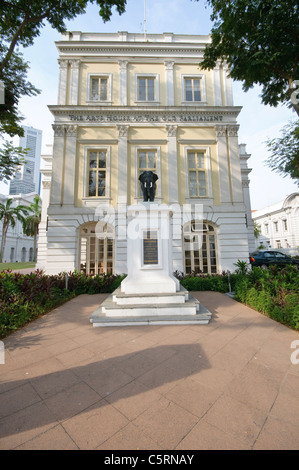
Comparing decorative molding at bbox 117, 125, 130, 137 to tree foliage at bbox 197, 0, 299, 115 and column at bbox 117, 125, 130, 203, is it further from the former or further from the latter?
tree foliage at bbox 197, 0, 299, 115

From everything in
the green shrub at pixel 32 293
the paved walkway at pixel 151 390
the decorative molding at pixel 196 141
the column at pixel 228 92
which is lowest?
the paved walkway at pixel 151 390

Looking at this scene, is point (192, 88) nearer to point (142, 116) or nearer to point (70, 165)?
point (142, 116)

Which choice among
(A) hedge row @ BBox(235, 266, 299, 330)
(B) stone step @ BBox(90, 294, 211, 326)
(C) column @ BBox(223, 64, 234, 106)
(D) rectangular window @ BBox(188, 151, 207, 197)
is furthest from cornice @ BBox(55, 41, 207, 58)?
(B) stone step @ BBox(90, 294, 211, 326)

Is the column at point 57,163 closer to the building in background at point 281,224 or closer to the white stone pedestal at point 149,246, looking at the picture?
the white stone pedestal at point 149,246

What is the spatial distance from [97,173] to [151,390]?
12.6m

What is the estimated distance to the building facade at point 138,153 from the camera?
12375 mm

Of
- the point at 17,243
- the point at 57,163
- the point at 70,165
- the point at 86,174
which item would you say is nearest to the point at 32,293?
the point at 86,174

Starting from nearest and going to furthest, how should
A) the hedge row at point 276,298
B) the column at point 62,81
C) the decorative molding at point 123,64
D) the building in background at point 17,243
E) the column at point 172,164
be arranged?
the hedge row at point 276,298, the column at point 172,164, the column at point 62,81, the decorative molding at point 123,64, the building in background at point 17,243

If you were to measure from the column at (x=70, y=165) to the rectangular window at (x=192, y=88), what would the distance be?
27.1ft

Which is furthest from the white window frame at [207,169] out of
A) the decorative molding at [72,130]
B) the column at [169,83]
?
the decorative molding at [72,130]

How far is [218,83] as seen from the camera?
1381 cm

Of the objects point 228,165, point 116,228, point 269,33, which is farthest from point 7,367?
point 228,165

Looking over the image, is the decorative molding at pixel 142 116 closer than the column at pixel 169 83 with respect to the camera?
Yes

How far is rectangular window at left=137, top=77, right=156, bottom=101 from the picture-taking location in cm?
1384
